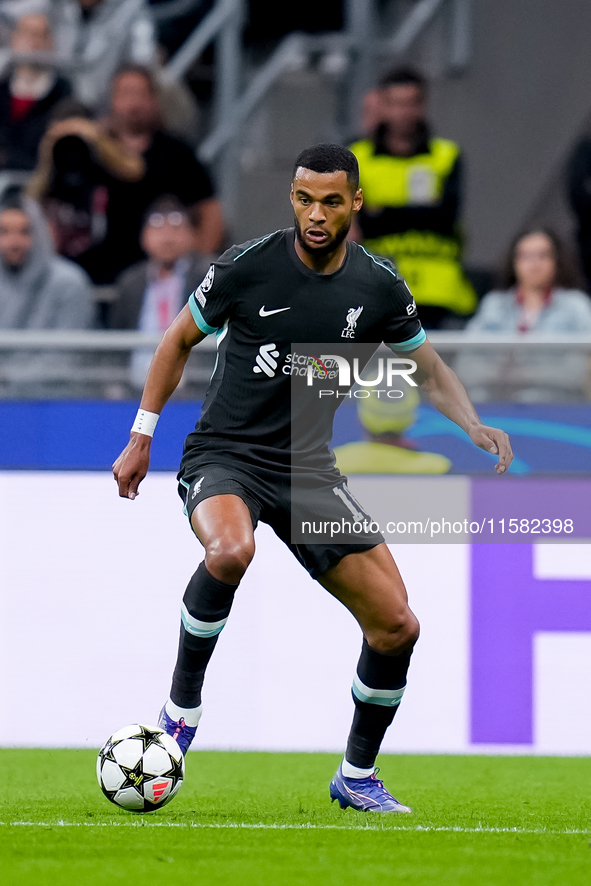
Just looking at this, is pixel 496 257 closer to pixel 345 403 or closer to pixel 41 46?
pixel 41 46

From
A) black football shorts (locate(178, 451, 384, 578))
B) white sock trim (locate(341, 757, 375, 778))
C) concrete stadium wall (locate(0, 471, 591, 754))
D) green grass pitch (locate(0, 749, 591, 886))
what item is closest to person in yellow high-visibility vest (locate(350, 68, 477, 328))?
concrete stadium wall (locate(0, 471, 591, 754))

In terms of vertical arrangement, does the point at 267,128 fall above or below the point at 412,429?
above

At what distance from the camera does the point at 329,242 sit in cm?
452

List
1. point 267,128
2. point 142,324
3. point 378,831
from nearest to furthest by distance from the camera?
point 378,831, point 142,324, point 267,128

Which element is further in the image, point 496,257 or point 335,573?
point 496,257

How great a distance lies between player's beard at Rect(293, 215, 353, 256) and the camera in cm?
453

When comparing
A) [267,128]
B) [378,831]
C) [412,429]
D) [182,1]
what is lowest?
[378,831]

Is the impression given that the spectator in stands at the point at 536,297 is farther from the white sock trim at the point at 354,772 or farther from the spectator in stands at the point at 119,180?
the white sock trim at the point at 354,772

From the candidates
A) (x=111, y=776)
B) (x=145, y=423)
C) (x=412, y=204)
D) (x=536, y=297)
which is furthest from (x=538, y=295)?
(x=111, y=776)

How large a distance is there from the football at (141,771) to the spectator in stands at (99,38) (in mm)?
6682

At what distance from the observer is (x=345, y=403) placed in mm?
6504

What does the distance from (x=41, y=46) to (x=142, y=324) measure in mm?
3081

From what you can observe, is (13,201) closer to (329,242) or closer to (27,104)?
(27,104)

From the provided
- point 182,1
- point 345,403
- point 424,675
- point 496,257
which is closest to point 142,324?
point 345,403
